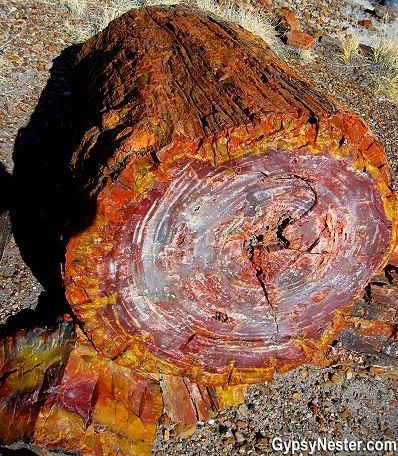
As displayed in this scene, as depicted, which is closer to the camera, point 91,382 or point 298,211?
point 298,211

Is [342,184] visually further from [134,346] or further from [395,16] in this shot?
[395,16]

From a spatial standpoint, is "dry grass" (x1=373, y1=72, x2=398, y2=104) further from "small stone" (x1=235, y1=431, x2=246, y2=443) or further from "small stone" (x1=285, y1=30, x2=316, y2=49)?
"small stone" (x1=235, y1=431, x2=246, y2=443)

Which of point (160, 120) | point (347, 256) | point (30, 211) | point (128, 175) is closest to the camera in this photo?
point (128, 175)

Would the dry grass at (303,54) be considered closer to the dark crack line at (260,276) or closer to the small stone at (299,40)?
the small stone at (299,40)

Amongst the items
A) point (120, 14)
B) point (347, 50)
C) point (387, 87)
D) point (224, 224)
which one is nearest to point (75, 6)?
point (120, 14)

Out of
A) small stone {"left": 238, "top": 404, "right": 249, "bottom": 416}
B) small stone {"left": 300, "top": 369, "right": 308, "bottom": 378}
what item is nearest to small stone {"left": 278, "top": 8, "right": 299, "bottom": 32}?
small stone {"left": 300, "top": 369, "right": 308, "bottom": 378}

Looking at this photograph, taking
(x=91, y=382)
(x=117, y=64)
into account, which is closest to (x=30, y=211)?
(x=117, y=64)

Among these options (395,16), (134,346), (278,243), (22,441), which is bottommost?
(22,441)
